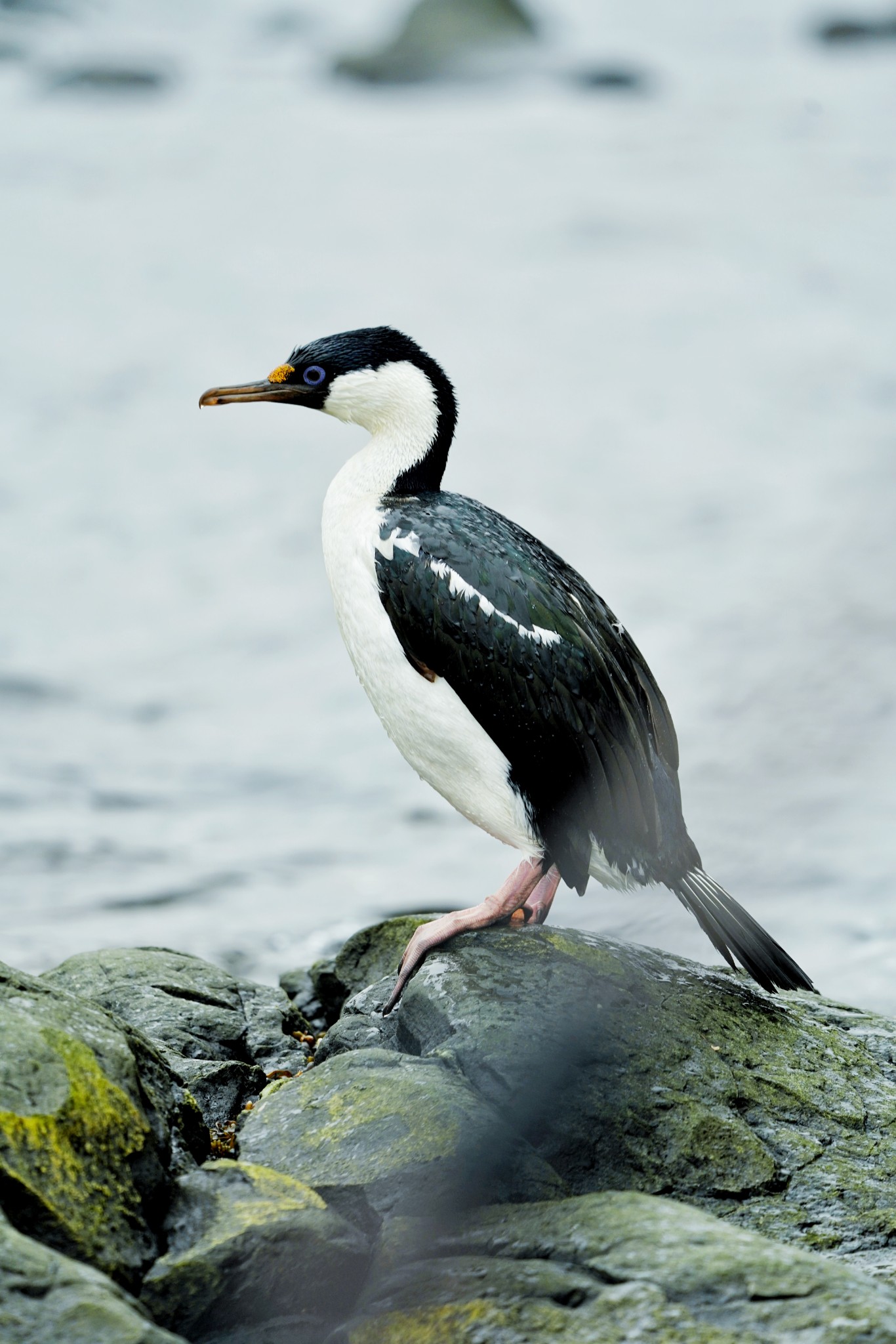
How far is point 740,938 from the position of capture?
180 inches

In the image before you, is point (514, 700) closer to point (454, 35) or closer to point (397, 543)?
point (397, 543)

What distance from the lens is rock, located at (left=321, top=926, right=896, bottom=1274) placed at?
3.83 metres

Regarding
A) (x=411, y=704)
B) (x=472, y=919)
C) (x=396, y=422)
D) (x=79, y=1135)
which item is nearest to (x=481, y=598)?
(x=411, y=704)

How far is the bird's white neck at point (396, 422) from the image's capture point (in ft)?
16.3

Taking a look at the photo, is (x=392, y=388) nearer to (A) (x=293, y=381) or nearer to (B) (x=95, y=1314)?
(A) (x=293, y=381)

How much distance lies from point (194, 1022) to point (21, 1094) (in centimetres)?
191

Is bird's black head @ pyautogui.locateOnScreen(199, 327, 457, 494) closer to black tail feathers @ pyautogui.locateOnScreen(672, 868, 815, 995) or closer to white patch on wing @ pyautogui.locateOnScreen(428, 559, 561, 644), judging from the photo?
white patch on wing @ pyautogui.locateOnScreen(428, 559, 561, 644)

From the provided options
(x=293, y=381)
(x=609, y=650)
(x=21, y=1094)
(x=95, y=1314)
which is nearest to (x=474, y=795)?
(x=609, y=650)

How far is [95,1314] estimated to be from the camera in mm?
2486

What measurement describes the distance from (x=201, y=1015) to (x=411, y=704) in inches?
55.7

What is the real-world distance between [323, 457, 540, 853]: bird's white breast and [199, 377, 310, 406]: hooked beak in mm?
556

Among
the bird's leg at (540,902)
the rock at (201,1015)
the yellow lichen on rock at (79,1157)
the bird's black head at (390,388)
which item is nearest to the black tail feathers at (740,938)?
the bird's leg at (540,902)

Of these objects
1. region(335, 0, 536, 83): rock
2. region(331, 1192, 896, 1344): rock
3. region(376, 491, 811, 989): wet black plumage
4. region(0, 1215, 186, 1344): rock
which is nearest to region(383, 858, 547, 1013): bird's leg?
region(376, 491, 811, 989): wet black plumage

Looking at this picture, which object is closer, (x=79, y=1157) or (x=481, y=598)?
(x=79, y=1157)
